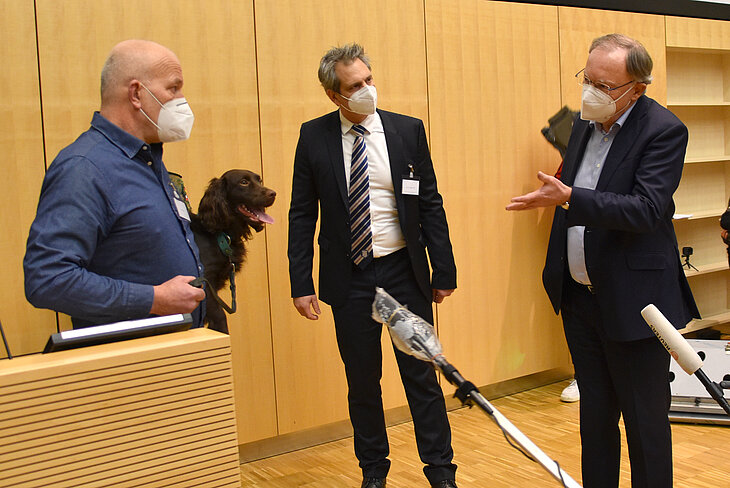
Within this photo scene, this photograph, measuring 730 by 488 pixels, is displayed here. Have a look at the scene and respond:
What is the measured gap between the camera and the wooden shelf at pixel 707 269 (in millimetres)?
5544

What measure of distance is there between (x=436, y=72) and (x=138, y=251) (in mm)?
2707

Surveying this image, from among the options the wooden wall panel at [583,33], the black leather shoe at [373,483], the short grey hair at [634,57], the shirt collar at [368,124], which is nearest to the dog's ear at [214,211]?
the shirt collar at [368,124]

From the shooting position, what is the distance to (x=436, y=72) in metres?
4.07

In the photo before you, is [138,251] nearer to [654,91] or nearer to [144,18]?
[144,18]

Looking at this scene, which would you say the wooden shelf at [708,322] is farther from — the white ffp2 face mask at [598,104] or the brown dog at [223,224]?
the brown dog at [223,224]

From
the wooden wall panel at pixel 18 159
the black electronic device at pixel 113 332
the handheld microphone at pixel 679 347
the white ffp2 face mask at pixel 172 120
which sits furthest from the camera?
the wooden wall panel at pixel 18 159

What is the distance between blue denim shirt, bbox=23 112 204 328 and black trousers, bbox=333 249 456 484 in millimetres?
968

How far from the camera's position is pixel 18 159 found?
2.89 meters

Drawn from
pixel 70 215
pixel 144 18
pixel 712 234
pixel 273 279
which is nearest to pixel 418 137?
pixel 273 279

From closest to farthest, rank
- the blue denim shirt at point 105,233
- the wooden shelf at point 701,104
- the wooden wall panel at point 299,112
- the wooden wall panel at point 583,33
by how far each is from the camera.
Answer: the blue denim shirt at point 105,233 < the wooden wall panel at point 299,112 < the wooden wall panel at point 583,33 < the wooden shelf at point 701,104

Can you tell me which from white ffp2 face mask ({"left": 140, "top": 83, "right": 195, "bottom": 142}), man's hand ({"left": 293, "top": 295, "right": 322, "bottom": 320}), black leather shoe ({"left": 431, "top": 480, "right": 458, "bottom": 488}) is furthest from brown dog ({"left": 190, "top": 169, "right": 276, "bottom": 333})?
black leather shoe ({"left": 431, "top": 480, "right": 458, "bottom": 488})

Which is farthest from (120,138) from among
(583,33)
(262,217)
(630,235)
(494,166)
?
(583,33)

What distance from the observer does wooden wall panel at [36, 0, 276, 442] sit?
2975 mm

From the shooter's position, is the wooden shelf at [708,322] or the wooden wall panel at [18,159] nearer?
the wooden wall panel at [18,159]
